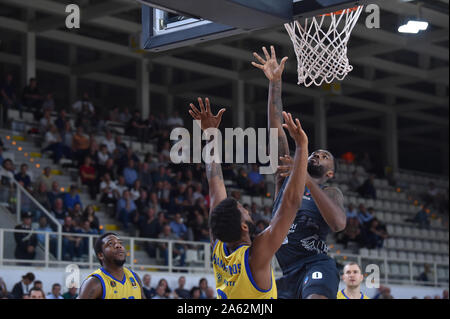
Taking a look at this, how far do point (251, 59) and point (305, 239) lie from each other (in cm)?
1650

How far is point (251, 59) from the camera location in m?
22.5

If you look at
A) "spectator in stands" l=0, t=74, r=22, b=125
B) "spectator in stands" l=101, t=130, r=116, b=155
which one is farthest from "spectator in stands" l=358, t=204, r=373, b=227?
"spectator in stands" l=0, t=74, r=22, b=125

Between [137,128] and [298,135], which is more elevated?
[137,128]

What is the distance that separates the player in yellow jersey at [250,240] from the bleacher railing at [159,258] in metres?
8.56

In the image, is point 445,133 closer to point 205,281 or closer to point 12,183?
point 205,281

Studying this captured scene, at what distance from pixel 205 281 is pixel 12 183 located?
3.80 meters

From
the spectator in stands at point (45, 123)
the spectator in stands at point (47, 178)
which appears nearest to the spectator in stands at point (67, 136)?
the spectator in stands at point (45, 123)

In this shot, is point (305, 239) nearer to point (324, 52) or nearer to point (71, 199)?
point (324, 52)

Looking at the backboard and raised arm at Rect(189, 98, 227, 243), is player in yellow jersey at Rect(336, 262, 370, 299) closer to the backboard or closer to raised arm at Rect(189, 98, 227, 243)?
raised arm at Rect(189, 98, 227, 243)

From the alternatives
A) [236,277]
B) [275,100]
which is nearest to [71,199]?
[275,100]

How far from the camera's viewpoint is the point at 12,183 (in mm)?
13438

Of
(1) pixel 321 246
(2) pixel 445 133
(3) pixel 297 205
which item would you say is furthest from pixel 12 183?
(2) pixel 445 133

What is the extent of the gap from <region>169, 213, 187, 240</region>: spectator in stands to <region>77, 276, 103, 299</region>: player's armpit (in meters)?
9.91

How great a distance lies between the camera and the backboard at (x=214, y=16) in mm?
5605
